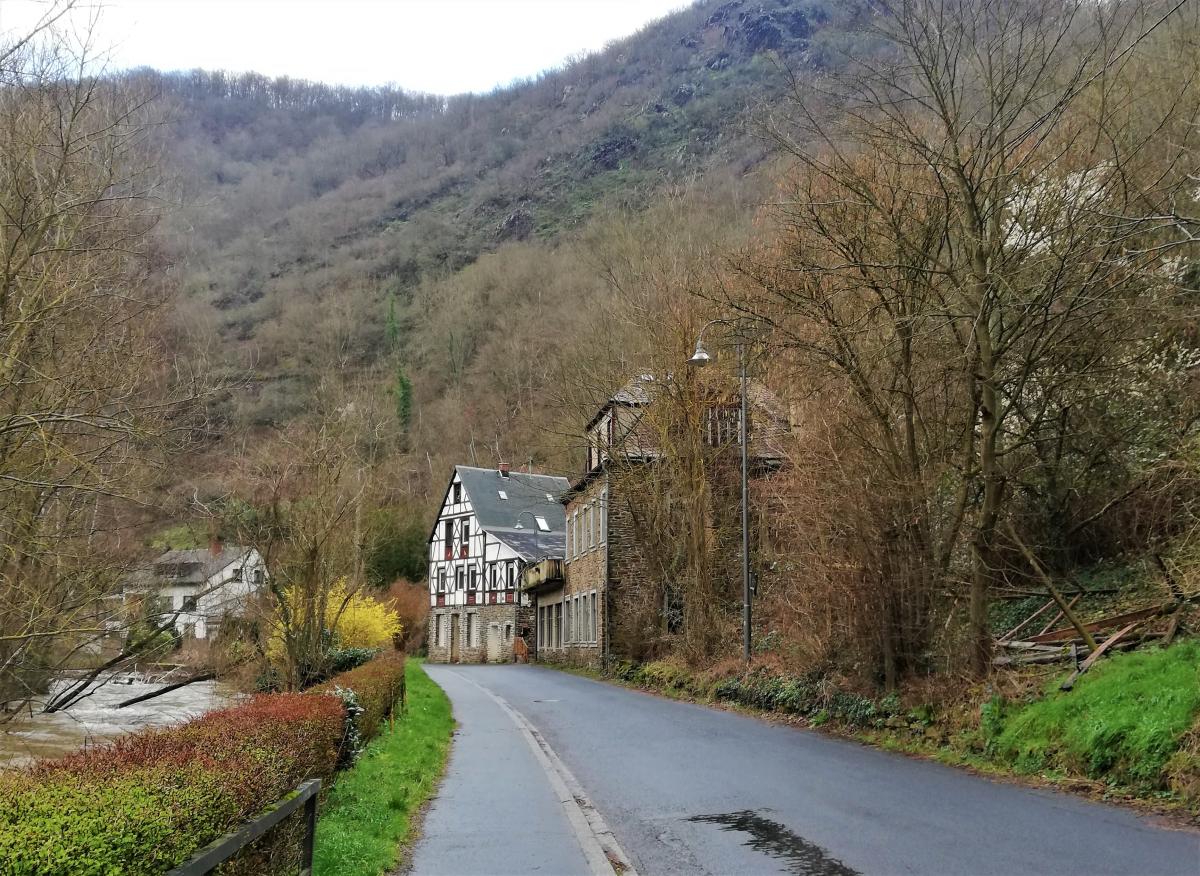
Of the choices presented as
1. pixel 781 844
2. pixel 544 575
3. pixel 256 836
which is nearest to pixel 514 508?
pixel 544 575

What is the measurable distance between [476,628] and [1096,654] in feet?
150

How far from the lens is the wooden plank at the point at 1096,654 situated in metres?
11.3

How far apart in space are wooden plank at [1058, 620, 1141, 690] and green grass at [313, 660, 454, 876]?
7597 millimetres

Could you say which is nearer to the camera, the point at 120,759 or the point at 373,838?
the point at 120,759

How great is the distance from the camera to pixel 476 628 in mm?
54469

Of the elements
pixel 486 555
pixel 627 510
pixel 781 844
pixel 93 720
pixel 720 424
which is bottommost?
pixel 93 720

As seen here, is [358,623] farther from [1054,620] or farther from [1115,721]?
[1115,721]

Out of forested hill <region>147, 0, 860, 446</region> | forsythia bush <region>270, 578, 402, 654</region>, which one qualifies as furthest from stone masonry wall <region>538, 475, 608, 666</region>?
forested hill <region>147, 0, 860, 446</region>

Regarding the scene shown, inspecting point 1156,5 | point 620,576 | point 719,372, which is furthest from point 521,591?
point 1156,5

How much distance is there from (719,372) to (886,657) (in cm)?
1225

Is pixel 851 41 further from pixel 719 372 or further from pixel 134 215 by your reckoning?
pixel 719 372

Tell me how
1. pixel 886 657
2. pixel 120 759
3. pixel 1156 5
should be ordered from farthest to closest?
pixel 886 657 → pixel 1156 5 → pixel 120 759

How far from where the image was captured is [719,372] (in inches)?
1022

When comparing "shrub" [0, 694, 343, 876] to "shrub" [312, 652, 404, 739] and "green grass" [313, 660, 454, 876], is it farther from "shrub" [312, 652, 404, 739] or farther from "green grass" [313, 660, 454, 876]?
"shrub" [312, 652, 404, 739]
